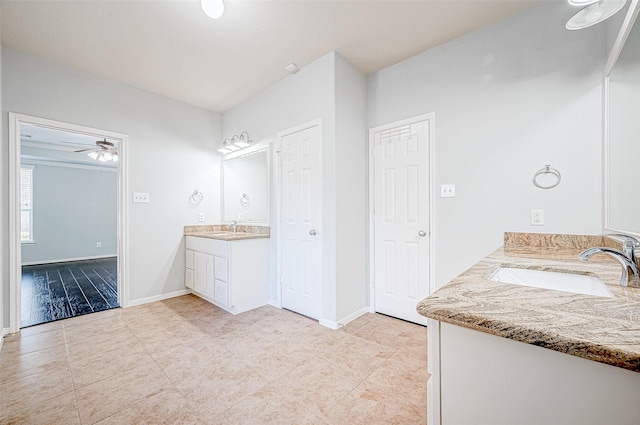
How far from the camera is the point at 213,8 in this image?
182cm

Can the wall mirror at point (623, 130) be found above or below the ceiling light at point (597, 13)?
below

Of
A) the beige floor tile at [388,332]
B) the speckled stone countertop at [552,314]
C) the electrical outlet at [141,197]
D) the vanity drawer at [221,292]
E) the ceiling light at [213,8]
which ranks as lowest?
the beige floor tile at [388,332]

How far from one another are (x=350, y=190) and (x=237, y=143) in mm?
1716

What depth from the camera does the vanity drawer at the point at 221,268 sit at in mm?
2828

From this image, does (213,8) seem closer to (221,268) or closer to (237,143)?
(237,143)

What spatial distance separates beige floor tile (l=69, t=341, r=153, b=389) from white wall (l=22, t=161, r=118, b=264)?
5.60 m

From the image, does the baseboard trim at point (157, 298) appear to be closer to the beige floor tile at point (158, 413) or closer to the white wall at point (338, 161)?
the beige floor tile at point (158, 413)

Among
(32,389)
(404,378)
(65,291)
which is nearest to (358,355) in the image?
(404,378)

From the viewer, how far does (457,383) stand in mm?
738

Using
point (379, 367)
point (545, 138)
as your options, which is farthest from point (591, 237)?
point (379, 367)

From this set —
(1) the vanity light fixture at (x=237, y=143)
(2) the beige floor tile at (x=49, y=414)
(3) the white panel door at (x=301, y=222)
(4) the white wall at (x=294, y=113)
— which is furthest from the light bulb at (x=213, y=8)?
(2) the beige floor tile at (x=49, y=414)

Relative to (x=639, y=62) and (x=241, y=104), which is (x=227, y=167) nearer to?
(x=241, y=104)

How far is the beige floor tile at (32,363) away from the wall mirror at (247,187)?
205 centimetres

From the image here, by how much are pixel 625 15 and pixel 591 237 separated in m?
1.25
